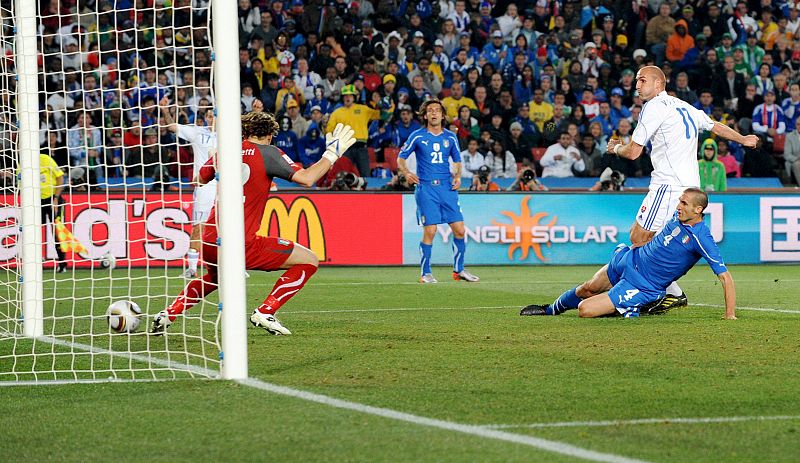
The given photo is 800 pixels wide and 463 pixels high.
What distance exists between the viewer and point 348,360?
7.39 metres

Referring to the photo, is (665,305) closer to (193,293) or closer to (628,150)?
(628,150)

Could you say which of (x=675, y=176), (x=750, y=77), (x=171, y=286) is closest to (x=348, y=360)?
(x=675, y=176)

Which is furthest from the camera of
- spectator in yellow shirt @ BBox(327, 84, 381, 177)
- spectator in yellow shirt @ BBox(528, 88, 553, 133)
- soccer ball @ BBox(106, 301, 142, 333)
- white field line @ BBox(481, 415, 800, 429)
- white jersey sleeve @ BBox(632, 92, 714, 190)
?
spectator in yellow shirt @ BBox(528, 88, 553, 133)

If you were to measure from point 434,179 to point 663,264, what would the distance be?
6.73 m

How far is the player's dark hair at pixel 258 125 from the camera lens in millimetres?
8836

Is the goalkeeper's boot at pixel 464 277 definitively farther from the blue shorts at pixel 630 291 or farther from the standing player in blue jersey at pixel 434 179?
the blue shorts at pixel 630 291

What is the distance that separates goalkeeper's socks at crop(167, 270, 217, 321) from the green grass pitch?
26 centimetres

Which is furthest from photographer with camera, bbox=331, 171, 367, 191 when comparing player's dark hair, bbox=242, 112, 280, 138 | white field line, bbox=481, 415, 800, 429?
white field line, bbox=481, 415, 800, 429

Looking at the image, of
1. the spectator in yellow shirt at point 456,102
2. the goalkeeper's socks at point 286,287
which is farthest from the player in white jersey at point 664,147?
the spectator in yellow shirt at point 456,102

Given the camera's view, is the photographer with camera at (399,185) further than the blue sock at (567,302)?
Yes

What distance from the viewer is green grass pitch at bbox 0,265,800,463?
461cm

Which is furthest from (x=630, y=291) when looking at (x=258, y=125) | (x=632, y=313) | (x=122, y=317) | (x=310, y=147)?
(x=310, y=147)

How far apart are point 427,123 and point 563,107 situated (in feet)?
25.1

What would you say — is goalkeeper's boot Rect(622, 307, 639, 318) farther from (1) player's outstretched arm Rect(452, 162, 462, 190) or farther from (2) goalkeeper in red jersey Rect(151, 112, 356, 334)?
(1) player's outstretched arm Rect(452, 162, 462, 190)
